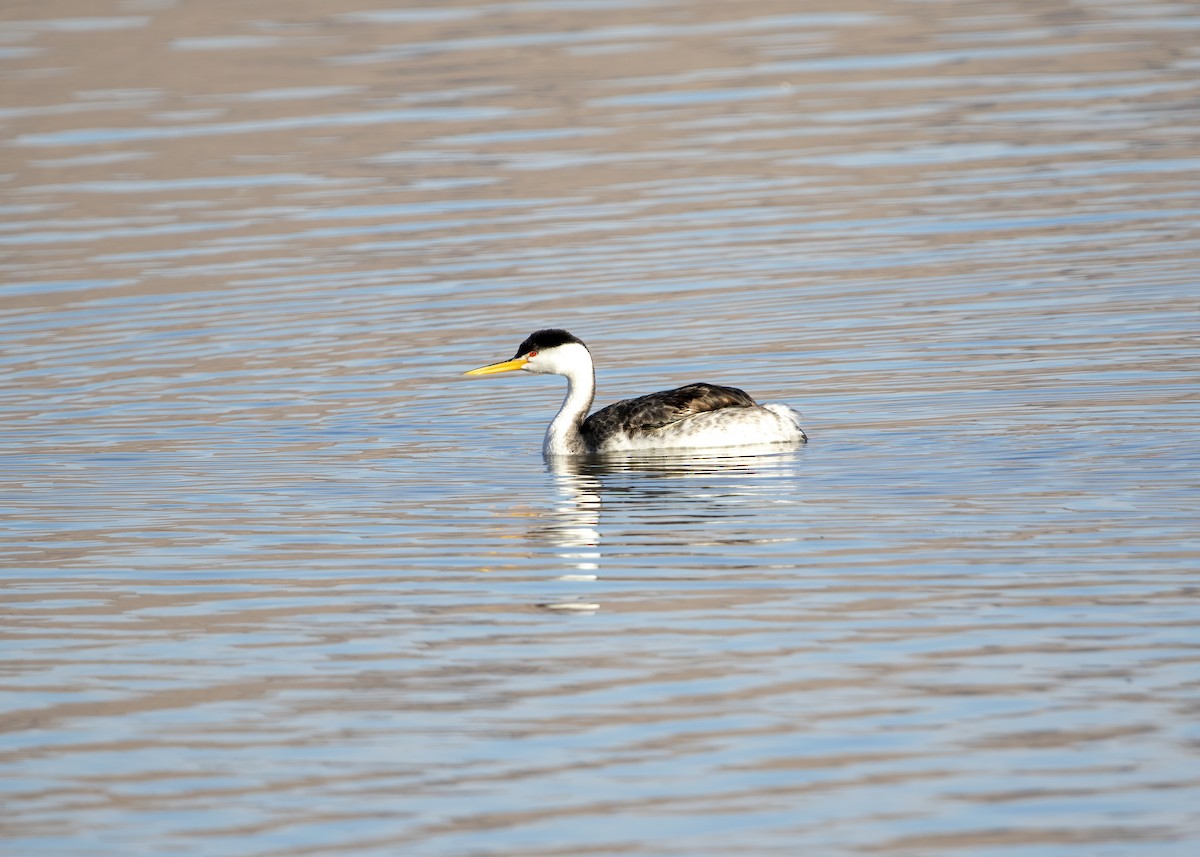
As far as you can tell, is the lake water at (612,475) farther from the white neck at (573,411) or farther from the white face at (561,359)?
the white face at (561,359)

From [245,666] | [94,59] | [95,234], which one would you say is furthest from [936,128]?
[245,666]

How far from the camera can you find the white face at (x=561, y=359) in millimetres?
15945

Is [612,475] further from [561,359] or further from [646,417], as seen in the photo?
[561,359]

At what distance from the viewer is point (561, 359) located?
630 inches

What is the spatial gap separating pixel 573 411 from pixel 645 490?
75.9 inches

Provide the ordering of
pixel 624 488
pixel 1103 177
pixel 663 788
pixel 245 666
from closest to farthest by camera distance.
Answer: pixel 663 788 < pixel 245 666 < pixel 624 488 < pixel 1103 177

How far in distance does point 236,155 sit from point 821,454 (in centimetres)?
1713

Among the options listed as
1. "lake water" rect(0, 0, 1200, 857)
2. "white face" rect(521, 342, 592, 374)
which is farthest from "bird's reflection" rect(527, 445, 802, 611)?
"white face" rect(521, 342, 592, 374)

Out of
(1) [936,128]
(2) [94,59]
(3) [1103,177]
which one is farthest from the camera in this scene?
(2) [94,59]

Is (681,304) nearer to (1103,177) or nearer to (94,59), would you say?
(1103,177)

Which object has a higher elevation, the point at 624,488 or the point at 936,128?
the point at 936,128

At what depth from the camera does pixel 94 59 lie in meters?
38.8

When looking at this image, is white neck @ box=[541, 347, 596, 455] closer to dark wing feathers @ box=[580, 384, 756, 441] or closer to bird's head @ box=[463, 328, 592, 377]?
bird's head @ box=[463, 328, 592, 377]

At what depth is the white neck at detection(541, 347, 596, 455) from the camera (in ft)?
50.8
